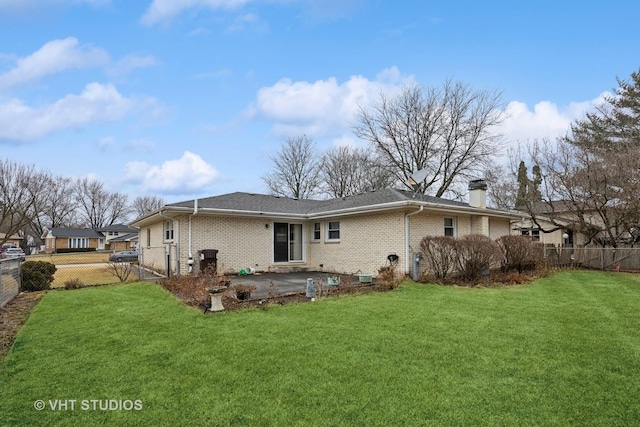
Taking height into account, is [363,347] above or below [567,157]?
below

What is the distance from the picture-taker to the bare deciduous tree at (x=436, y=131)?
26188 mm

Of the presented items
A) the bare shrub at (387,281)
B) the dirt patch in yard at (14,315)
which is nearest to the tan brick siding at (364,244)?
the bare shrub at (387,281)

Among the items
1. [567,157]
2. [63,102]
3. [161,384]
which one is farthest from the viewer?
[567,157]

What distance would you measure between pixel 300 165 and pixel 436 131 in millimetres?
13419

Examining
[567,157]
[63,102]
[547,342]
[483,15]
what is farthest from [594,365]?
[63,102]

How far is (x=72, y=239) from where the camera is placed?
1891 inches

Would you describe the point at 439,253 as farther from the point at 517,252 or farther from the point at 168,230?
the point at 168,230

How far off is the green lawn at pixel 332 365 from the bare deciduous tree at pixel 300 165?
27.8 metres

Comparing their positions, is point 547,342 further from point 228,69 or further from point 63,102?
point 63,102

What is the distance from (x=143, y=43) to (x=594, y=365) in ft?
44.3

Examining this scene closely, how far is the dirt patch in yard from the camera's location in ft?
17.1

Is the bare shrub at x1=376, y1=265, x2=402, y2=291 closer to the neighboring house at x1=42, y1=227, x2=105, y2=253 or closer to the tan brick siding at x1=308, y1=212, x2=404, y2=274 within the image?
the tan brick siding at x1=308, y1=212, x2=404, y2=274

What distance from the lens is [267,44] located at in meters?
13.2

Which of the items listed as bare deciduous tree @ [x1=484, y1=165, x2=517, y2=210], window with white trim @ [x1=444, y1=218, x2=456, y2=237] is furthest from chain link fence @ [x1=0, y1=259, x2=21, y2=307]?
bare deciduous tree @ [x1=484, y1=165, x2=517, y2=210]
